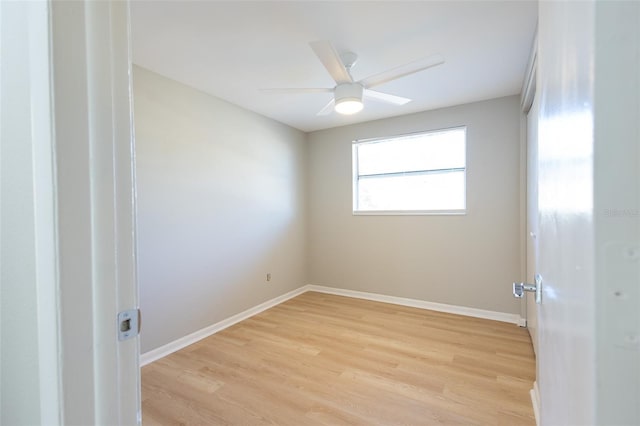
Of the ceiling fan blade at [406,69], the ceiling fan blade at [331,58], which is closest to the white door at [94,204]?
the ceiling fan blade at [331,58]

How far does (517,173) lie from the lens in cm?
307

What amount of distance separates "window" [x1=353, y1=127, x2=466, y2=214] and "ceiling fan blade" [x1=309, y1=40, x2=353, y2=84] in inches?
74.1

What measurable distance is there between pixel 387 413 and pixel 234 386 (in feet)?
3.50

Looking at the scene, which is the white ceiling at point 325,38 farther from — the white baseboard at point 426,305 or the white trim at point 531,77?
the white baseboard at point 426,305

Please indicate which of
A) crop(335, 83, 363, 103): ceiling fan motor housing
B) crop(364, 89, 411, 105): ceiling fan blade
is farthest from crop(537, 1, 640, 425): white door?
crop(364, 89, 411, 105): ceiling fan blade

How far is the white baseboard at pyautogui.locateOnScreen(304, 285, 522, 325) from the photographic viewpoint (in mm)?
3148

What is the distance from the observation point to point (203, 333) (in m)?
2.85

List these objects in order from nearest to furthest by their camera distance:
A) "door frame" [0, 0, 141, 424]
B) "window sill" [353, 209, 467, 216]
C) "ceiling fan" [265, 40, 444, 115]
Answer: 1. "door frame" [0, 0, 141, 424]
2. "ceiling fan" [265, 40, 444, 115]
3. "window sill" [353, 209, 467, 216]

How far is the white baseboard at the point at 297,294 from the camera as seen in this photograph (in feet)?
8.27

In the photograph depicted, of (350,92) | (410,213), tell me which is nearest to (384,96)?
(350,92)

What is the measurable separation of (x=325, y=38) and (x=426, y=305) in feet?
10.4

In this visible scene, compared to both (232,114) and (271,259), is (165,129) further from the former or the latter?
(271,259)

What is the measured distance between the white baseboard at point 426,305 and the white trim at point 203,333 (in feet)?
2.36

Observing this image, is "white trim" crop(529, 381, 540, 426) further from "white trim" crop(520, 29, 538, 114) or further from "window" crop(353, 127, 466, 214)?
"white trim" crop(520, 29, 538, 114)
